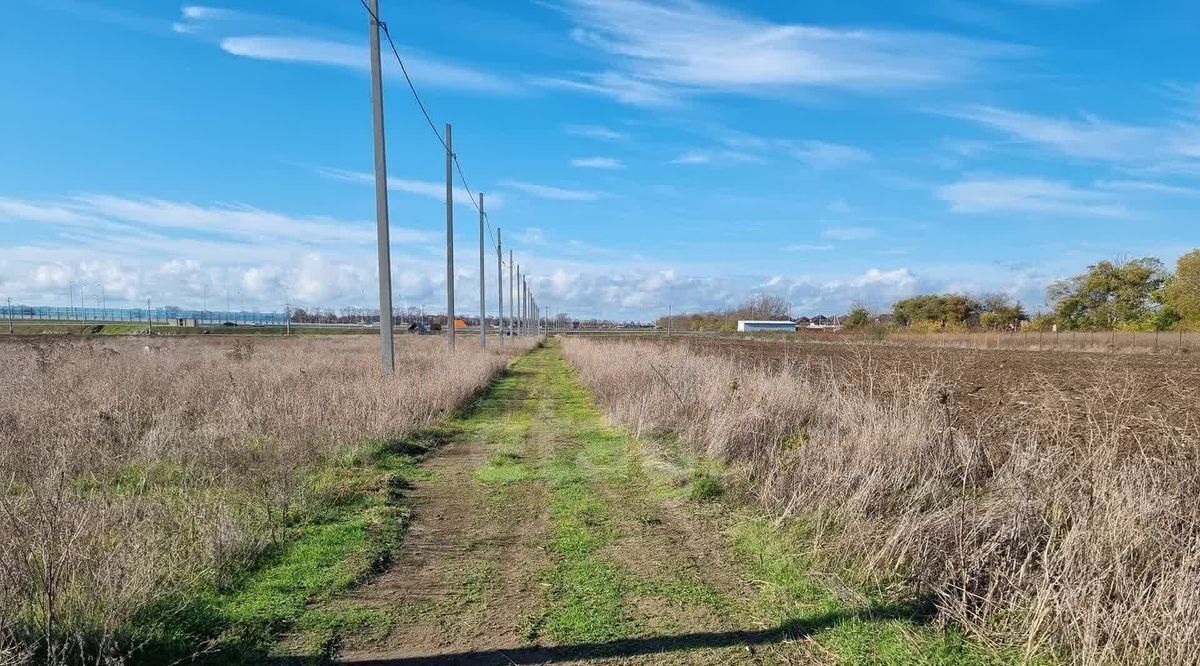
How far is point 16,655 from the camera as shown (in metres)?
3.23

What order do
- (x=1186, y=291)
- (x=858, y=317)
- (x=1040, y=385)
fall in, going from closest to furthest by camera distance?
1. (x=1040, y=385)
2. (x=1186, y=291)
3. (x=858, y=317)

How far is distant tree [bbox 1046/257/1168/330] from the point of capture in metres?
63.3

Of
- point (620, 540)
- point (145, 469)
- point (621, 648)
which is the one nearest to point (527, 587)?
point (621, 648)

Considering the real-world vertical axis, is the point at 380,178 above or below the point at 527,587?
above

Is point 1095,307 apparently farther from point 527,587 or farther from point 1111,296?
point 527,587

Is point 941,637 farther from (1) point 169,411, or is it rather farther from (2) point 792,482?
(1) point 169,411

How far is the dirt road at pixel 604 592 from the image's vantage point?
3879 millimetres

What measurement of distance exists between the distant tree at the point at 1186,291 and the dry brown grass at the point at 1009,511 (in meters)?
59.4

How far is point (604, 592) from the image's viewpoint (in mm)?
4719

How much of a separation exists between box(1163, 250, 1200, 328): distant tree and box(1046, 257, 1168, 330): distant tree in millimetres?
2501

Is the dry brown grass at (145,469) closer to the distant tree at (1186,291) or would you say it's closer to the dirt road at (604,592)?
the dirt road at (604,592)

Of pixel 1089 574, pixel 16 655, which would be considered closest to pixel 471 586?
pixel 16 655

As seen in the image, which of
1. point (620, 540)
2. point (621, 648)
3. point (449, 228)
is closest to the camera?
point (621, 648)

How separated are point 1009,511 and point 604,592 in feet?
8.99
